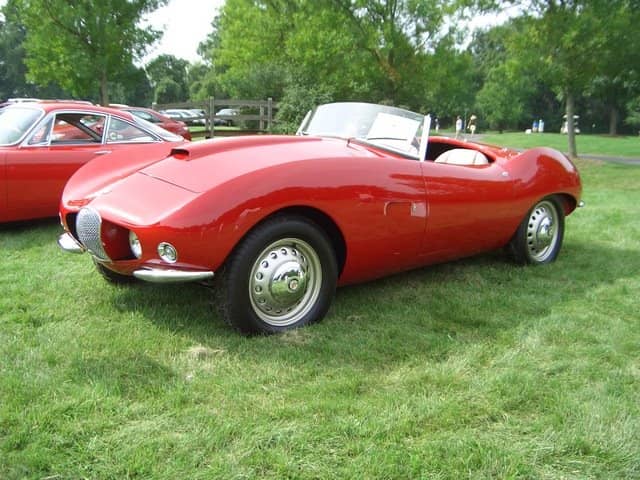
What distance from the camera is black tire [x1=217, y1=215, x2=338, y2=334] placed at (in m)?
2.76

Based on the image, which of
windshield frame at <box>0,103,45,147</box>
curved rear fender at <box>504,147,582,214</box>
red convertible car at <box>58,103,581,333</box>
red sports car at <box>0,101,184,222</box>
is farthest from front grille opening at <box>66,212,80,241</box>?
curved rear fender at <box>504,147,582,214</box>

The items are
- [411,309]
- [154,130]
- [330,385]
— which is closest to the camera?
[330,385]

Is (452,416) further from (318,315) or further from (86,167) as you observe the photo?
(86,167)

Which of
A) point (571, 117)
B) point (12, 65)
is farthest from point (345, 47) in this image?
point (12, 65)

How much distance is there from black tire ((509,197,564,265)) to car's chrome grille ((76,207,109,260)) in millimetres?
Answer: 3003

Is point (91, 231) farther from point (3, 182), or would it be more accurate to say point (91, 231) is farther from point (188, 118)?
point (188, 118)

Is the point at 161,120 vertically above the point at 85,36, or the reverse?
the point at 85,36

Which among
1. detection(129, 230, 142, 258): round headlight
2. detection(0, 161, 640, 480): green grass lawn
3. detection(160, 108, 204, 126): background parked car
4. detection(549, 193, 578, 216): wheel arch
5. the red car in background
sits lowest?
detection(0, 161, 640, 480): green grass lawn

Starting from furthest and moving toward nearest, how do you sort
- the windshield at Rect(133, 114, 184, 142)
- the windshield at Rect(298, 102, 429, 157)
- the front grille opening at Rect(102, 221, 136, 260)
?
the windshield at Rect(133, 114, 184, 142), the windshield at Rect(298, 102, 429, 157), the front grille opening at Rect(102, 221, 136, 260)

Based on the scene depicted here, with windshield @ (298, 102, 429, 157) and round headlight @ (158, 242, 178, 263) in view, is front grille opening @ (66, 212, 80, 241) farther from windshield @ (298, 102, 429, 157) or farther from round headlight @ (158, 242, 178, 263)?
windshield @ (298, 102, 429, 157)

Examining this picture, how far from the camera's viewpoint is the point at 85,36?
1399 centimetres

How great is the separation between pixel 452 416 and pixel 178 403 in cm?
110

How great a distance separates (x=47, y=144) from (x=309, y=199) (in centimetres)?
364

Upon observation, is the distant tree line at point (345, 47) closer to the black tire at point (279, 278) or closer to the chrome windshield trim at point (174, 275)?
the black tire at point (279, 278)
